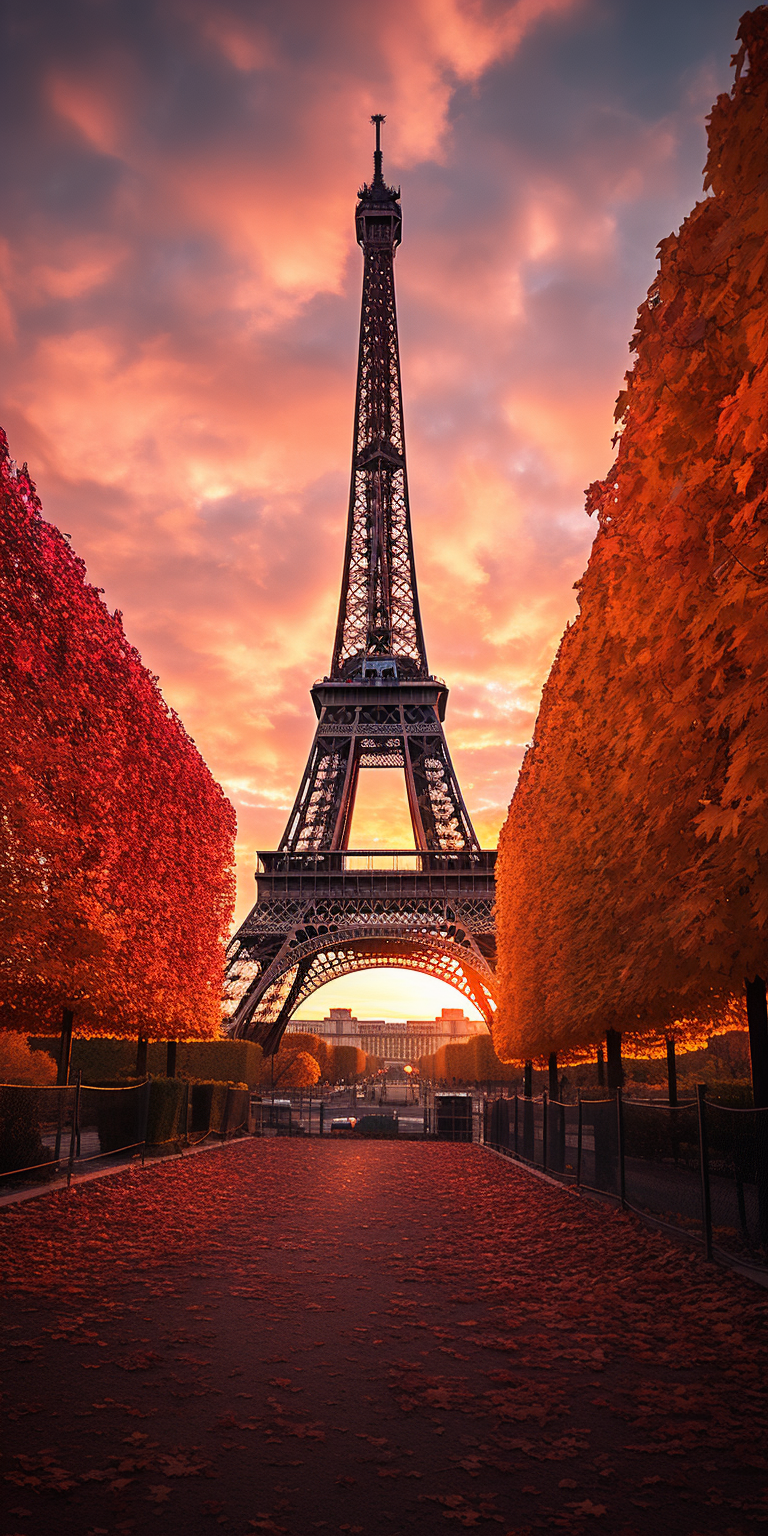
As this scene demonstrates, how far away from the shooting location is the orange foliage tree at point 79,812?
13.5m

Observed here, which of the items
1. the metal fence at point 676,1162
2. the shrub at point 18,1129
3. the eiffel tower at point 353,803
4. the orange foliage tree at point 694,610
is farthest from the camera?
the eiffel tower at point 353,803

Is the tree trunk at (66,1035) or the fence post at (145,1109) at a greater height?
the tree trunk at (66,1035)

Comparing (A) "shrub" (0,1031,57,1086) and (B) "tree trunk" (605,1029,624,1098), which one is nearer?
(B) "tree trunk" (605,1029,624,1098)

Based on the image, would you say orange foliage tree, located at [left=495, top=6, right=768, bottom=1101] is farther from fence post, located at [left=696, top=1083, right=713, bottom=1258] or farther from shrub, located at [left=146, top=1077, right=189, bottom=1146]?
shrub, located at [left=146, top=1077, right=189, bottom=1146]

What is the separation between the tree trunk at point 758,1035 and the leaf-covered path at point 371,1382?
1979 millimetres

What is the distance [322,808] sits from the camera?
177ft

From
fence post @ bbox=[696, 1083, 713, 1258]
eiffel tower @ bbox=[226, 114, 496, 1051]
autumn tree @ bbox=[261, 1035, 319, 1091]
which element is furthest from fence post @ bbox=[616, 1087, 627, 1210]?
autumn tree @ bbox=[261, 1035, 319, 1091]

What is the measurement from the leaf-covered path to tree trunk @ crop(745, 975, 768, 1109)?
198 cm

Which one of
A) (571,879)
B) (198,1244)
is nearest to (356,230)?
(571,879)

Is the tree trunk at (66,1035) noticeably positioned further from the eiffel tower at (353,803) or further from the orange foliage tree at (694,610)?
the eiffel tower at (353,803)

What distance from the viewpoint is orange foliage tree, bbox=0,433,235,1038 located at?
13.5m

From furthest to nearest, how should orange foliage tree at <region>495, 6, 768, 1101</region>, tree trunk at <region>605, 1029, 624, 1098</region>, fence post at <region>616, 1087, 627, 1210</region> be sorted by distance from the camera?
tree trunk at <region>605, 1029, 624, 1098</region> < fence post at <region>616, 1087, 627, 1210</region> < orange foliage tree at <region>495, 6, 768, 1101</region>

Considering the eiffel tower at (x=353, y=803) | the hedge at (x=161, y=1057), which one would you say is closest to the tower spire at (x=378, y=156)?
the eiffel tower at (x=353, y=803)

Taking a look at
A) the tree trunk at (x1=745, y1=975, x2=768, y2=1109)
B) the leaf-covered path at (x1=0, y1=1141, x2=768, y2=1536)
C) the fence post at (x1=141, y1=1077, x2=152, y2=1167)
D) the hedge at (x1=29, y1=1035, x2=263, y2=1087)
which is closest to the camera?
the leaf-covered path at (x1=0, y1=1141, x2=768, y2=1536)
